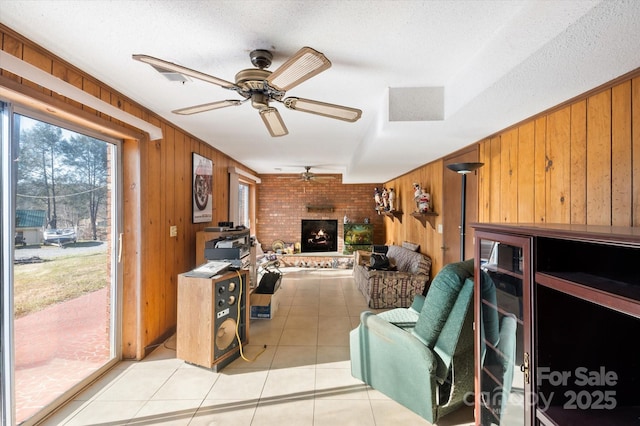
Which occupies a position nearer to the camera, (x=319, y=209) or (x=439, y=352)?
(x=439, y=352)

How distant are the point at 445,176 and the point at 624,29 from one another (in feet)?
8.02

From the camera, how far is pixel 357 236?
675cm

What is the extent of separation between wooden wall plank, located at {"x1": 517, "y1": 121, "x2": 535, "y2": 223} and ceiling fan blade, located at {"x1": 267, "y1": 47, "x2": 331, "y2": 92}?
1720 mm

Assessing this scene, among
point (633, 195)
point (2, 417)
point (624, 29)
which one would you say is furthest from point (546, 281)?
point (2, 417)

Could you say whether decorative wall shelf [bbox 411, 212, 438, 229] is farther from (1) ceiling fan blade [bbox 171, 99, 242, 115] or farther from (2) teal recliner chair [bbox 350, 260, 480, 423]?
(1) ceiling fan blade [bbox 171, 99, 242, 115]

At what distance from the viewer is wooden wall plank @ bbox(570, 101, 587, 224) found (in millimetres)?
1511

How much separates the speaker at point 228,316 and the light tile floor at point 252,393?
0.18 meters

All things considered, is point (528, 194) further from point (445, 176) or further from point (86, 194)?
point (86, 194)

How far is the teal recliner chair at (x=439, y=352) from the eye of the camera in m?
1.55

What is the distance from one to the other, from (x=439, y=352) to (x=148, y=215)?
8.70ft

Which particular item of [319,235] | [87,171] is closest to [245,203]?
[319,235]

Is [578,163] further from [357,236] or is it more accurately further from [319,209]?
[319,209]

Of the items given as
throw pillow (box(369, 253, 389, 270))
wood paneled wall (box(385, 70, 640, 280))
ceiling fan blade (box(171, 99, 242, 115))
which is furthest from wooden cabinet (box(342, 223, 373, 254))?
ceiling fan blade (box(171, 99, 242, 115))

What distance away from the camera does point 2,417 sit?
144cm
